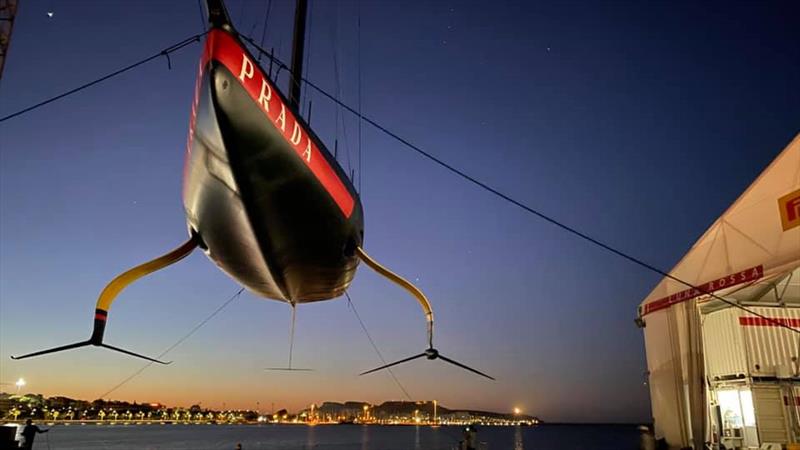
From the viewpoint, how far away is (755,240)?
9.75 m

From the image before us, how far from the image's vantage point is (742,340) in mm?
12578

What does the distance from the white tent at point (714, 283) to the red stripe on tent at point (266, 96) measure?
7921 millimetres

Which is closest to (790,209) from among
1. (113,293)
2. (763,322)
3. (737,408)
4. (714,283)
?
(714,283)

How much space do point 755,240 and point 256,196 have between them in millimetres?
9098

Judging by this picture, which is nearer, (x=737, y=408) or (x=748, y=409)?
(x=748, y=409)

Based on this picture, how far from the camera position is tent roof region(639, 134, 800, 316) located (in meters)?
8.86

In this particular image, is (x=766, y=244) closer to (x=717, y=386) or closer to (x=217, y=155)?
(x=717, y=386)

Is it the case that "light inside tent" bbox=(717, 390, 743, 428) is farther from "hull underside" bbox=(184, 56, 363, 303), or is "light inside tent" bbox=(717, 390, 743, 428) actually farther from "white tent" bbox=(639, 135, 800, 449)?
"hull underside" bbox=(184, 56, 363, 303)

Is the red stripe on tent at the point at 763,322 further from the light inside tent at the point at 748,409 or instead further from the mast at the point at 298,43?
the mast at the point at 298,43

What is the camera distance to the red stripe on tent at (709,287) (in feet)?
31.6

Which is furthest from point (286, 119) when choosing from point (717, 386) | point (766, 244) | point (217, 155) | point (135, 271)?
point (717, 386)

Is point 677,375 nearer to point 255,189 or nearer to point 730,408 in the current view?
point 730,408

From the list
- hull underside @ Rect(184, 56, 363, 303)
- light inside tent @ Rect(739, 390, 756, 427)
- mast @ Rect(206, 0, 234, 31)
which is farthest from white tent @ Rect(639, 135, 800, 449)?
mast @ Rect(206, 0, 234, 31)

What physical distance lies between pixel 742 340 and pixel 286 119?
12362 mm
